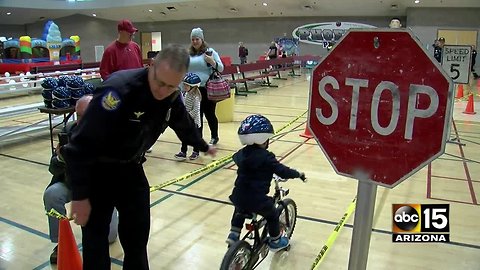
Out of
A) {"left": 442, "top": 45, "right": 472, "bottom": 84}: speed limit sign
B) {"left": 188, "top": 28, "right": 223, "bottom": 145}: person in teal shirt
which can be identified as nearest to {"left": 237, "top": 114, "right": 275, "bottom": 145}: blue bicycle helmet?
{"left": 188, "top": 28, "right": 223, "bottom": 145}: person in teal shirt

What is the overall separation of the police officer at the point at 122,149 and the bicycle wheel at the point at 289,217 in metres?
1.33

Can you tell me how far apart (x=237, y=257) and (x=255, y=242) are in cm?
29

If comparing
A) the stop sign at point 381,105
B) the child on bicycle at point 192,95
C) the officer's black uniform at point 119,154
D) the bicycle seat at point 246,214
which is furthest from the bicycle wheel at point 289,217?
the child on bicycle at point 192,95

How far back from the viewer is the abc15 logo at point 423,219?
175 centimetres

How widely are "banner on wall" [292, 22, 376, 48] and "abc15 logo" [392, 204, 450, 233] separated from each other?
22.7 metres

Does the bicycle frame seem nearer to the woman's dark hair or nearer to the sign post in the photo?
the sign post

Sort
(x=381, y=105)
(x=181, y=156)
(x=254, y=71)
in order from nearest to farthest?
(x=381, y=105) < (x=181, y=156) < (x=254, y=71)

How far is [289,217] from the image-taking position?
352cm

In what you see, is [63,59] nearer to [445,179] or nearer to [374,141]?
[445,179]

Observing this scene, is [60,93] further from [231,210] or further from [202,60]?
[231,210]

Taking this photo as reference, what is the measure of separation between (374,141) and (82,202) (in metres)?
1.35

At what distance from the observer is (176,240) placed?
11.7ft

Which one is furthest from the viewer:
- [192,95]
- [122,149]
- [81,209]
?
[192,95]

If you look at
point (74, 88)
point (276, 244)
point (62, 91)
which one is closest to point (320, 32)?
point (74, 88)
